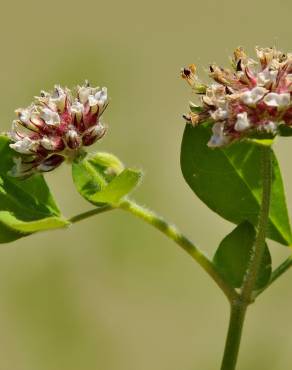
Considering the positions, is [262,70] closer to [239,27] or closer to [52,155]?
[52,155]

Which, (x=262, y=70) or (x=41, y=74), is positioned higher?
(x=262, y=70)

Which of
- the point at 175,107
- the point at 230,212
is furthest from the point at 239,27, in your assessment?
the point at 230,212

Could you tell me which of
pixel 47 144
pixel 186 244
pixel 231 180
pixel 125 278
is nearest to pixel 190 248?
pixel 186 244

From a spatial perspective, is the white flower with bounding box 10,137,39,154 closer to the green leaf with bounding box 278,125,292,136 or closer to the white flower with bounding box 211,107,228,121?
the white flower with bounding box 211,107,228,121

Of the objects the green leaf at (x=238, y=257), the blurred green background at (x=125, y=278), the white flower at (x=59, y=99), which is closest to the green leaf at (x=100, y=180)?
the white flower at (x=59, y=99)

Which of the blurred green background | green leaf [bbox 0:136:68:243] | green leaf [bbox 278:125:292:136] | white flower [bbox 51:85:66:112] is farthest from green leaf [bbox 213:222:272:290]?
the blurred green background

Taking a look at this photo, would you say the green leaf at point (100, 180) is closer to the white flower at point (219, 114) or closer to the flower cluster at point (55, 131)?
the flower cluster at point (55, 131)
